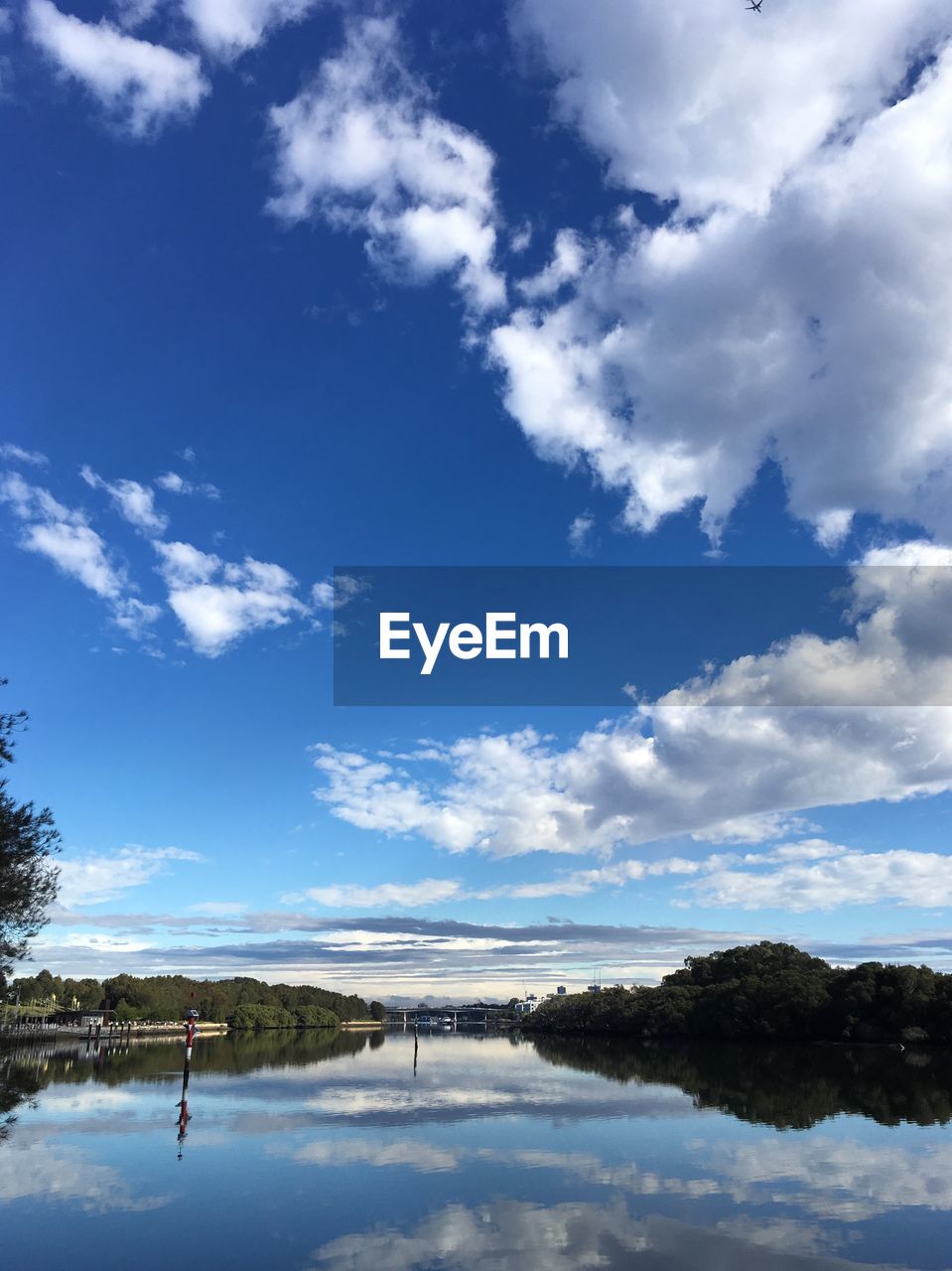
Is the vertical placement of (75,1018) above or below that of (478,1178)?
below

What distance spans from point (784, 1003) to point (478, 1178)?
10999 centimetres

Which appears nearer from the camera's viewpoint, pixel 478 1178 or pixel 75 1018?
pixel 478 1178

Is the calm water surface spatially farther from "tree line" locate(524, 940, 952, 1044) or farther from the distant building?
the distant building

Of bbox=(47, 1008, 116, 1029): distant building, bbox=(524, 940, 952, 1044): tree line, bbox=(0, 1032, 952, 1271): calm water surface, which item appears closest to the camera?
bbox=(0, 1032, 952, 1271): calm water surface

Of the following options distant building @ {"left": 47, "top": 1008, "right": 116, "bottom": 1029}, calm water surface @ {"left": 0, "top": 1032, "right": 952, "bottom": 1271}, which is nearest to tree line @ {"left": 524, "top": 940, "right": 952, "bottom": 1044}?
calm water surface @ {"left": 0, "top": 1032, "right": 952, "bottom": 1271}

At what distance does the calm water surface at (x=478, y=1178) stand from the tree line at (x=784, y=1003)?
2030 inches

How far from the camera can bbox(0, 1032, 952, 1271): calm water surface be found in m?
21.9

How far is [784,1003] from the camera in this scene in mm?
124375

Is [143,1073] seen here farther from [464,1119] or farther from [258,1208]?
[258,1208]

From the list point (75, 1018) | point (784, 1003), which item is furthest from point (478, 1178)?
point (75, 1018)

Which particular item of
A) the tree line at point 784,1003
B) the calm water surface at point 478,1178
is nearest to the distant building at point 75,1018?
the tree line at point 784,1003

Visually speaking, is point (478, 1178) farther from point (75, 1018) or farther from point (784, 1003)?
point (75, 1018)

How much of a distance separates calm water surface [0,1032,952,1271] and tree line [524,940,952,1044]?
51.6 meters

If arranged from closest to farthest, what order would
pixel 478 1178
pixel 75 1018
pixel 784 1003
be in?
pixel 478 1178 < pixel 784 1003 < pixel 75 1018
